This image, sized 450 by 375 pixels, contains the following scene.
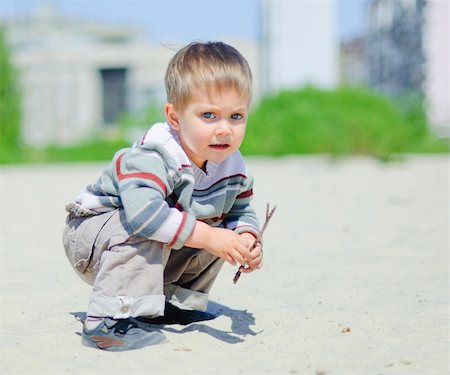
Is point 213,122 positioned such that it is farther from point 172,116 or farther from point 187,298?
point 187,298

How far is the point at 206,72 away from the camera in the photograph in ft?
6.82

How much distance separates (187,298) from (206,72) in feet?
2.51

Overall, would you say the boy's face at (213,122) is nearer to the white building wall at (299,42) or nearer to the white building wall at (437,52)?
the white building wall at (299,42)

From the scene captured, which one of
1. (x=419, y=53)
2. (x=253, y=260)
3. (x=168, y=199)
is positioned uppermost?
(x=419, y=53)

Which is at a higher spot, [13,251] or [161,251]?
[161,251]

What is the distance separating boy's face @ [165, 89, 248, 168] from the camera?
2.09 m

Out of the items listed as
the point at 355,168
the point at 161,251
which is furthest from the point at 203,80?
the point at 355,168

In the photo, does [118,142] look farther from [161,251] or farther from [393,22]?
[161,251]

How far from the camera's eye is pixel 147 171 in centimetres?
206

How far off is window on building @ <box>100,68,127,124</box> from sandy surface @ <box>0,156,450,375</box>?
837 inches

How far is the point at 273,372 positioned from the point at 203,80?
2.69 ft

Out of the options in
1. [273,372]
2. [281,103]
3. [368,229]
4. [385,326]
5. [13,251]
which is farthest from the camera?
[281,103]

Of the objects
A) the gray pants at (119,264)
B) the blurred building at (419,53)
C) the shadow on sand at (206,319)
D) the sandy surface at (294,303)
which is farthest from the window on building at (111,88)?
the gray pants at (119,264)

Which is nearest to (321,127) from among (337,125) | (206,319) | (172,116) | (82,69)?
(337,125)
